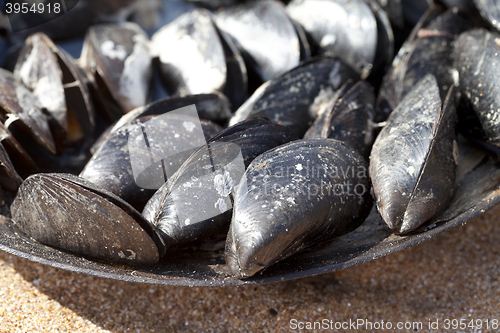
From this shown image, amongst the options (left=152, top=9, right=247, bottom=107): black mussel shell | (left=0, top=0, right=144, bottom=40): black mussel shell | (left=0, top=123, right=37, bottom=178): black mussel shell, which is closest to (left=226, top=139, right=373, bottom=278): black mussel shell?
(left=152, top=9, right=247, bottom=107): black mussel shell

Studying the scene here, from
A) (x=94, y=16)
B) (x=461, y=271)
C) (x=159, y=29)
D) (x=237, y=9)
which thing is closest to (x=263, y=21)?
(x=237, y=9)

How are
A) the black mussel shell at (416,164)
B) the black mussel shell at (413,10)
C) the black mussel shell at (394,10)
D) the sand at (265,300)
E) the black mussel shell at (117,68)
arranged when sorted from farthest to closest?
the black mussel shell at (413,10) → the black mussel shell at (394,10) → the black mussel shell at (117,68) → the sand at (265,300) → the black mussel shell at (416,164)

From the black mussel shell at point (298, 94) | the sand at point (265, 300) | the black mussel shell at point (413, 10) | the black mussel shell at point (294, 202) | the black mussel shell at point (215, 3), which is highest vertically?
the black mussel shell at point (215, 3)

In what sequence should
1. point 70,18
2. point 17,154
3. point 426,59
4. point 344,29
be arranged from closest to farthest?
point 17,154 < point 426,59 < point 344,29 < point 70,18

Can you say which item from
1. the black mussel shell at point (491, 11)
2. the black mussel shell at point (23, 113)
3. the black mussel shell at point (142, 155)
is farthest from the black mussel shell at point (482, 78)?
the black mussel shell at point (23, 113)

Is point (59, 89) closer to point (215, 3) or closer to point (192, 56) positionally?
point (192, 56)

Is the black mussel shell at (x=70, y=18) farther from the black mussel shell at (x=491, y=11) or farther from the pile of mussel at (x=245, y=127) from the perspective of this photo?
the black mussel shell at (x=491, y=11)

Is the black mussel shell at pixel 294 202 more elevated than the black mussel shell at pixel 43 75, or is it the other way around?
the black mussel shell at pixel 43 75

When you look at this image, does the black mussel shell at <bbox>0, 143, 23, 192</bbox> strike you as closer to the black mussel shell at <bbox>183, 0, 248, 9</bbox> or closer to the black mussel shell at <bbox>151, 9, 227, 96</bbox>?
the black mussel shell at <bbox>151, 9, 227, 96</bbox>

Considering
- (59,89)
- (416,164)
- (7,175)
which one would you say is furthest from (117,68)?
(416,164)
